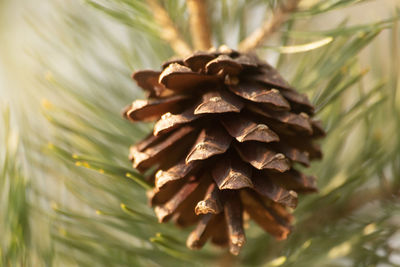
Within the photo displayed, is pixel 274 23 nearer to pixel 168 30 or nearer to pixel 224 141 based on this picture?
pixel 168 30

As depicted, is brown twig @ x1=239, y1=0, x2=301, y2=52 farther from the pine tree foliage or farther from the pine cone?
the pine cone

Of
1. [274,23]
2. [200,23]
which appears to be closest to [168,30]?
[200,23]

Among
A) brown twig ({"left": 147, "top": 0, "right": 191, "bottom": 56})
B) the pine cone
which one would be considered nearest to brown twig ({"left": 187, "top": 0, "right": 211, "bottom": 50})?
brown twig ({"left": 147, "top": 0, "right": 191, "bottom": 56})

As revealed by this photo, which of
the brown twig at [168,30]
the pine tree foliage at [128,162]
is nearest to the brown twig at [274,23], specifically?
the pine tree foliage at [128,162]

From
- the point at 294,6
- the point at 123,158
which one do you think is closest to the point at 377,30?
the point at 294,6

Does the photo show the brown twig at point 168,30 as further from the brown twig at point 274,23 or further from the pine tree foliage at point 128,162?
the brown twig at point 274,23
